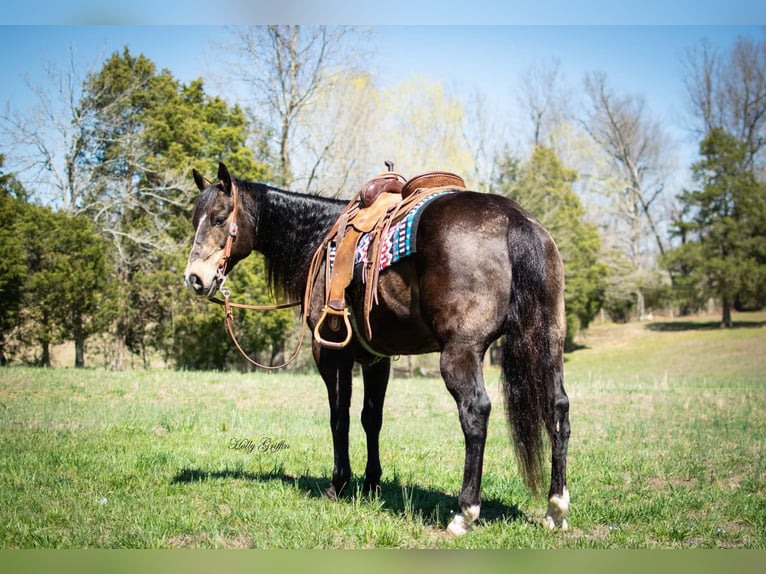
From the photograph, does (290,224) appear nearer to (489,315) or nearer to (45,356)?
(489,315)

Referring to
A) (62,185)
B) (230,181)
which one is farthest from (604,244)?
(230,181)

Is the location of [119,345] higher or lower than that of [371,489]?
higher

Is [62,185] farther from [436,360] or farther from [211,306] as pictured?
[436,360]

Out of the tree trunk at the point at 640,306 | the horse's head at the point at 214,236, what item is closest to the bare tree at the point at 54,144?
the horse's head at the point at 214,236

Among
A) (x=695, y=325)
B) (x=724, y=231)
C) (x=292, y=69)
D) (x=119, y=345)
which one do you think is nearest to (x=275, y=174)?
(x=292, y=69)

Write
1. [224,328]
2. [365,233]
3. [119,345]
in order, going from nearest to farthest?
[365,233] → [119,345] → [224,328]

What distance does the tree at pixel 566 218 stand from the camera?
19703mm

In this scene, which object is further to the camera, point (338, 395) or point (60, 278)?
point (60, 278)

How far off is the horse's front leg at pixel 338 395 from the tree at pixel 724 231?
1353cm

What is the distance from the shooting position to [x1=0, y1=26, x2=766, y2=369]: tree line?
730cm

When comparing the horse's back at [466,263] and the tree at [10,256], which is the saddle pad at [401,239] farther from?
the tree at [10,256]

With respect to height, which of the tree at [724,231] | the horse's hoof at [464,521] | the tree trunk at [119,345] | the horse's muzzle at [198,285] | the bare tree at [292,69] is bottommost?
the horse's hoof at [464,521]

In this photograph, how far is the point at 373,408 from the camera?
12.1 feet

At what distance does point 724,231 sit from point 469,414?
1944 cm
